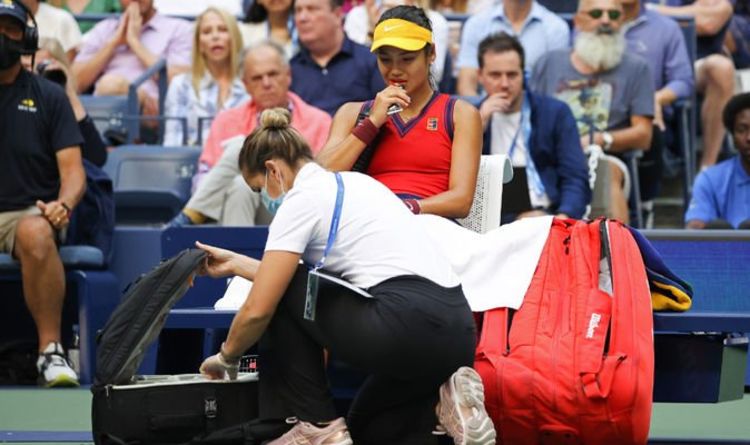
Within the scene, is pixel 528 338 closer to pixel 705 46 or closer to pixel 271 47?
pixel 271 47

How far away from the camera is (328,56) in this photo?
32.1 ft

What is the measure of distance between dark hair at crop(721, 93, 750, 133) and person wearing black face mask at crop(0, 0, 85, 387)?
348cm

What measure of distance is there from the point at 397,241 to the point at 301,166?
1.27 ft

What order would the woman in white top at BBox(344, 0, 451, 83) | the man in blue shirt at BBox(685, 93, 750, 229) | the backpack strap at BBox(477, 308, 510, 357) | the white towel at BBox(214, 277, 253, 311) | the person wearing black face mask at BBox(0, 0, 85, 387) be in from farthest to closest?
the woman in white top at BBox(344, 0, 451, 83) < the man in blue shirt at BBox(685, 93, 750, 229) < the person wearing black face mask at BBox(0, 0, 85, 387) < the white towel at BBox(214, 277, 253, 311) < the backpack strap at BBox(477, 308, 510, 357)

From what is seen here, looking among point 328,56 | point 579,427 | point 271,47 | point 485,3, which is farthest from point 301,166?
point 485,3

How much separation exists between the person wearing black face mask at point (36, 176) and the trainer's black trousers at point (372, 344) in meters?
2.87

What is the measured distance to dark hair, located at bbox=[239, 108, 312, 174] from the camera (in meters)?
5.07

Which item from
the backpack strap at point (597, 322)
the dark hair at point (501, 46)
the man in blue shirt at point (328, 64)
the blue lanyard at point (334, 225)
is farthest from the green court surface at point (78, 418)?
the man in blue shirt at point (328, 64)

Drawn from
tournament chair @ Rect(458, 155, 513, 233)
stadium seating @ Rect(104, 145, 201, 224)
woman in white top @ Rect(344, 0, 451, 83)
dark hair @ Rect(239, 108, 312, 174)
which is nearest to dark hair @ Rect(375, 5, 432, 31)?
tournament chair @ Rect(458, 155, 513, 233)

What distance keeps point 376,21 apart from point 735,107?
102 inches

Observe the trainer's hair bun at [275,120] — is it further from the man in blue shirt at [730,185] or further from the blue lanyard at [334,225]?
the man in blue shirt at [730,185]

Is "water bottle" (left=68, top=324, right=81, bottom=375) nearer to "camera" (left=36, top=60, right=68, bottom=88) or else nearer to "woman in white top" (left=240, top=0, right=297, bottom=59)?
"camera" (left=36, top=60, right=68, bottom=88)

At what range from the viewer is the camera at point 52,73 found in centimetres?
870

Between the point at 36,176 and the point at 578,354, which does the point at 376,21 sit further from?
the point at 578,354
